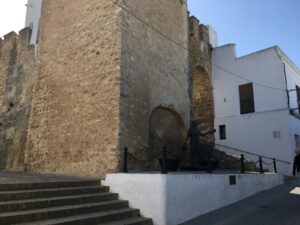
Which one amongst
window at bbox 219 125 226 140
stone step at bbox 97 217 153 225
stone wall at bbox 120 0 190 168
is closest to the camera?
stone step at bbox 97 217 153 225

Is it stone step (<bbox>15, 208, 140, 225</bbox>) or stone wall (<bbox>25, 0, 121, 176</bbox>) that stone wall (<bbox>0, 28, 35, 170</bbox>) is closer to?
stone wall (<bbox>25, 0, 121, 176</bbox>)

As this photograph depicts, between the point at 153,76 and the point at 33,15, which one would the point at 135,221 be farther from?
the point at 33,15

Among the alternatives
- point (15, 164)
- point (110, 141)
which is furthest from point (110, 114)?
point (15, 164)

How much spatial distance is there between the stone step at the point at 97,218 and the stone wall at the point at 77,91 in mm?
1904

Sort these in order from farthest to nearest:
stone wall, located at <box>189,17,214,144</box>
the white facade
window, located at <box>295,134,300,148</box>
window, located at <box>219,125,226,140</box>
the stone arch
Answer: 1. window, located at <box>219,125,226,140</box>
2. stone wall, located at <box>189,17,214,144</box>
3. window, located at <box>295,134,300,148</box>
4. the white facade
5. the stone arch

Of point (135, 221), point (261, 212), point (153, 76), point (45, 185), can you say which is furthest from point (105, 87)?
point (261, 212)

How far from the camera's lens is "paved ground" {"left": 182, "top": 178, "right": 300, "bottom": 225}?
5836mm

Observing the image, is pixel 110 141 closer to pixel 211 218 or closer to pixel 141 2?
pixel 211 218

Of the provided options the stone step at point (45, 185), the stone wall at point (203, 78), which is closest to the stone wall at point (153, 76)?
the stone step at point (45, 185)

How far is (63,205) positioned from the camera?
17.7ft

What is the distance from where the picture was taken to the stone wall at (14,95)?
11922 millimetres

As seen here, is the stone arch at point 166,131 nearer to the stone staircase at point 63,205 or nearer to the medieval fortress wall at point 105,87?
the medieval fortress wall at point 105,87

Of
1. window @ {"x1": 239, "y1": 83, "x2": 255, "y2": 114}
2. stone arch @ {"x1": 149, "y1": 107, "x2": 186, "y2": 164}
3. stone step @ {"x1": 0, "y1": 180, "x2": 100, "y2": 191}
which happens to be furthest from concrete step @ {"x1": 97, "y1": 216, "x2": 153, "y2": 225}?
window @ {"x1": 239, "y1": 83, "x2": 255, "y2": 114}

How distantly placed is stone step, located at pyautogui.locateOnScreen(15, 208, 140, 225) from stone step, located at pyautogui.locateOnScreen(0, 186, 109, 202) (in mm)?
765
